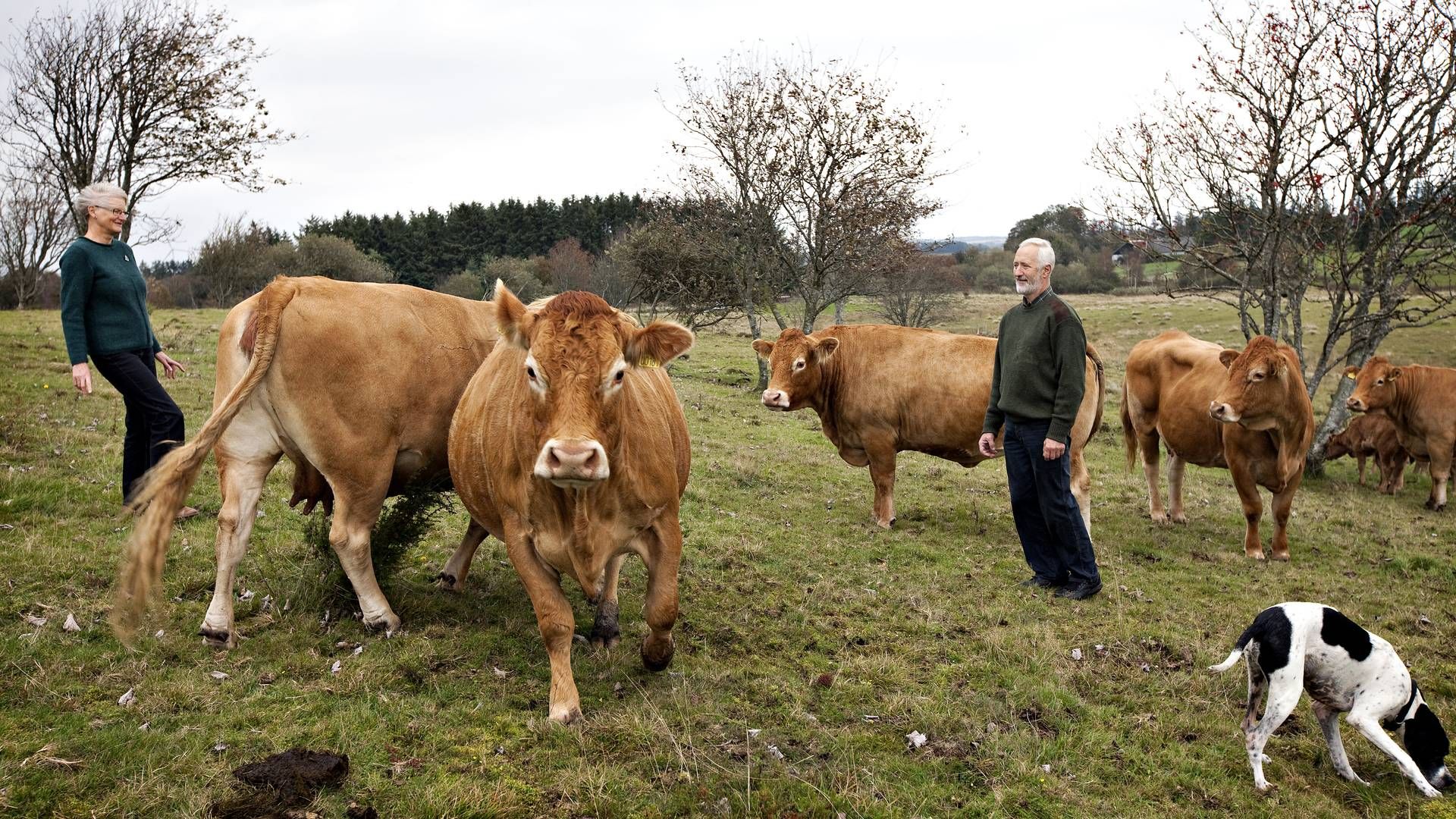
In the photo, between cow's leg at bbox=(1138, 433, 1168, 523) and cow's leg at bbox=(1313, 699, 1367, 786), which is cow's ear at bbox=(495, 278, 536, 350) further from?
cow's leg at bbox=(1138, 433, 1168, 523)

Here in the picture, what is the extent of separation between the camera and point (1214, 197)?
1475 cm

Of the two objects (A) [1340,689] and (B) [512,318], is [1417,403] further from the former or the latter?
(B) [512,318]

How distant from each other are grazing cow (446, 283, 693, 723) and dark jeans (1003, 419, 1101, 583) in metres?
3.31

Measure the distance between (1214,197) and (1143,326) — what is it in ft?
81.5

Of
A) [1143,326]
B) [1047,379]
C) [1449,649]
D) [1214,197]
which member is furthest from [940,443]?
[1143,326]

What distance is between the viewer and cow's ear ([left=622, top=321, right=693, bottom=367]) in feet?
14.3

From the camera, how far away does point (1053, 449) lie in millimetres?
6574

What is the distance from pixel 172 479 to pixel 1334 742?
614 centimetres

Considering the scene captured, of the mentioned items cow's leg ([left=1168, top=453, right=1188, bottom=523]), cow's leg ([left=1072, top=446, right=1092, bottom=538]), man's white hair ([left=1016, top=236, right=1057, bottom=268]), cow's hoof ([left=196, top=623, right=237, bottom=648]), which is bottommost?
cow's leg ([left=1168, top=453, right=1188, bottom=523])

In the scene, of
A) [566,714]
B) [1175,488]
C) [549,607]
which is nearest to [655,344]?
[549,607]

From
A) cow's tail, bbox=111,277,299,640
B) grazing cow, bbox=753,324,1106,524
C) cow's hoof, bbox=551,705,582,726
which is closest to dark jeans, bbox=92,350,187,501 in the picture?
cow's tail, bbox=111,277,299,640

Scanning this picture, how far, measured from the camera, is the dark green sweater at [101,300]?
19.6 feet

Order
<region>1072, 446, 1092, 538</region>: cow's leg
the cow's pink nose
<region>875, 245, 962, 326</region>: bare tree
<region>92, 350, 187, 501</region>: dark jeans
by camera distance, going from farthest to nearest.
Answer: <region>875, 245, 962, 326</region>: bare tree, <region>1072, 446, 1092, 538</region>: cow's leg, <region>92, 350, 187, 501</region>: dark jeans, the cow's pink nose

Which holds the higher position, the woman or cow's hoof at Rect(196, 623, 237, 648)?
the woman
